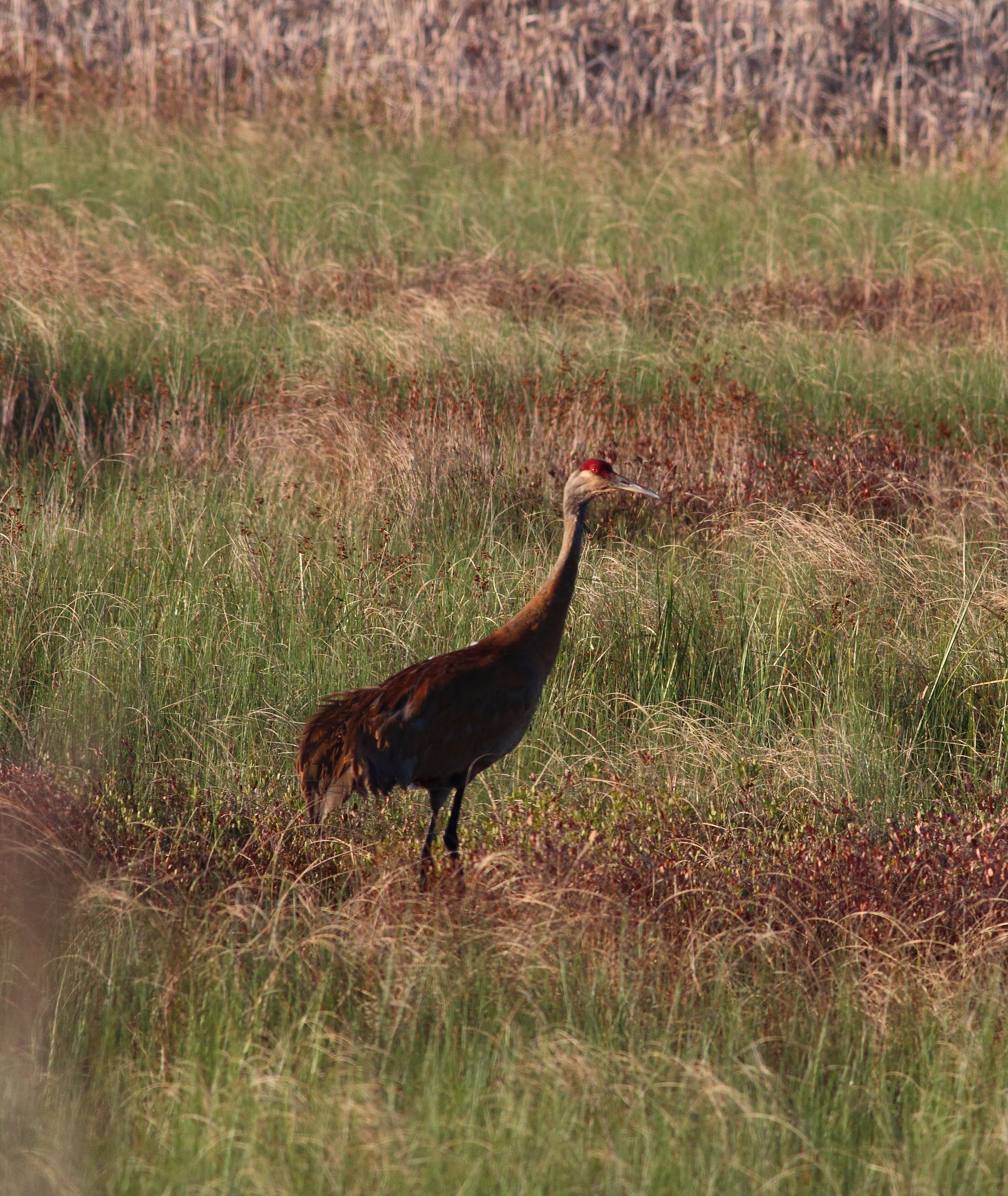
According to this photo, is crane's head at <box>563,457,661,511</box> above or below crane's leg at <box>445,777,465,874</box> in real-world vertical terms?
above

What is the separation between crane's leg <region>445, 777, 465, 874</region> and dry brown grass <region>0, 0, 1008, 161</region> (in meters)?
9.80

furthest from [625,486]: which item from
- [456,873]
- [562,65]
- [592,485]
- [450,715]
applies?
[562,65]

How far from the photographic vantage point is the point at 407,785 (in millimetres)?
4277

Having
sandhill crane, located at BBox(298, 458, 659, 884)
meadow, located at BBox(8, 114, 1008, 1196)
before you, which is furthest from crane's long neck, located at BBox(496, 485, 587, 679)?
meadow, located at BBox(8, 114, 1008, 1196)

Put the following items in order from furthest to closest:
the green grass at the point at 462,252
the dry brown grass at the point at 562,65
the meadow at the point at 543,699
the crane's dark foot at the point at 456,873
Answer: the dry brown grass at the point at 562,65 < the green grass at the point at 462,252 < the crane's dark foot at the point at 456,873 < the meadow at the point at 543,699

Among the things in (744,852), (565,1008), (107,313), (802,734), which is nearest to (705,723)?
(802,734)

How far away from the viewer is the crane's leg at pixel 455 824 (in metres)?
4.36

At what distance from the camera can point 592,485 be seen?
449 cm

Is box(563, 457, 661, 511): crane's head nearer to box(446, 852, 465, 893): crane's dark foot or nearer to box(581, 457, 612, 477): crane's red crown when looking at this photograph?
box(581, 457, 612, 477): crane's red crown

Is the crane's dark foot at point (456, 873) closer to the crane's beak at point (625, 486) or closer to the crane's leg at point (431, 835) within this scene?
the crane's leg at point (431, 835)

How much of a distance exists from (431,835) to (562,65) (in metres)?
11.2

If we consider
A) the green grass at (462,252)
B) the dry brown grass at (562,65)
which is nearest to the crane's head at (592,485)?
the green grass at (462,252)

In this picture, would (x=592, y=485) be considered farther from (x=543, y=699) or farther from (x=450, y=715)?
(x=543, y=699)

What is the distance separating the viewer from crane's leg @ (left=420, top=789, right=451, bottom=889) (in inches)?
167
